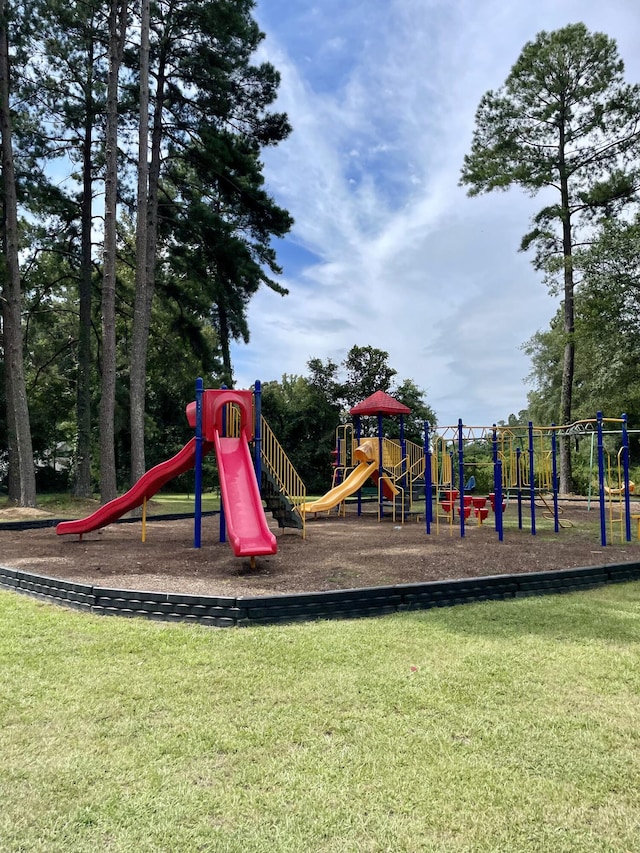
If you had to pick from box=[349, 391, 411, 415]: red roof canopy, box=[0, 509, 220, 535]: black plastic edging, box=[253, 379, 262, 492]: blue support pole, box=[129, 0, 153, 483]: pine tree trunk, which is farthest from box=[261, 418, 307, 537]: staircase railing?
box=[129, 0, 153, 483]: pine tree trunk

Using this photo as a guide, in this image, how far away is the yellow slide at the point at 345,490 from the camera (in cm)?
1413

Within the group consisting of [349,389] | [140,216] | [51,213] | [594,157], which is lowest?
[349,389]

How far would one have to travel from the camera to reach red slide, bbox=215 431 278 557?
7.11m

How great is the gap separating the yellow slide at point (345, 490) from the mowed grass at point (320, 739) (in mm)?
9421

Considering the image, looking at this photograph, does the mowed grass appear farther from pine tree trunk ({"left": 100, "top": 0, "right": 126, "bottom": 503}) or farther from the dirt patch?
pine tree trunk ({"left": 100, "top": 0, "right": 126, "bottom": 503})

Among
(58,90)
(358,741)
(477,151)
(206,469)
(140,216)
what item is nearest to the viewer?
(358,741)

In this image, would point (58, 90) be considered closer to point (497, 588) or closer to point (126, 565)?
point (126, 565)

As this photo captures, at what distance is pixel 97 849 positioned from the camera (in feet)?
6.73

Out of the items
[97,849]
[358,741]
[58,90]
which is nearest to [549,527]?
[358,741]

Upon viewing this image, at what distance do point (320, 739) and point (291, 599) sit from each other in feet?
7.48

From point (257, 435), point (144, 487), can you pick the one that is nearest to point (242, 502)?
point (257, 435)

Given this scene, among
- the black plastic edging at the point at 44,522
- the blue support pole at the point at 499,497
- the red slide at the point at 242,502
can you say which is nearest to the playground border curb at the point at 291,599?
the red slide at the point at 242,502

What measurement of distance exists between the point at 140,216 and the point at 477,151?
15179 millimetres

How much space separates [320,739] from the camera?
285 centimetres
